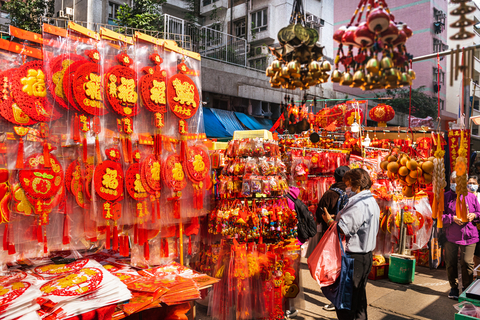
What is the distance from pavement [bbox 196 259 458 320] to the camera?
13.2ft

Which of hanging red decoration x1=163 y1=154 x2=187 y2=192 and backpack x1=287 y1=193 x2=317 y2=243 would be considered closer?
hanging red decoration x1=163 y1=154 x2=187 y2=192

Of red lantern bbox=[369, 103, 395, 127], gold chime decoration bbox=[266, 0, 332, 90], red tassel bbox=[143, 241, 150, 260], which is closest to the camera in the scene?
gold chime decoration bbox=[266, 0, 332, 90]

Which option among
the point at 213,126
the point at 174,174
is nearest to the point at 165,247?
the point at 174,174

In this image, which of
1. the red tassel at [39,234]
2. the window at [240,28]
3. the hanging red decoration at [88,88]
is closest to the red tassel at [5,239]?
the red tassel at [39,234]

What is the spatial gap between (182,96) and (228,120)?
25.2 feet

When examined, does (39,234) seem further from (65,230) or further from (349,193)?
(349,193)

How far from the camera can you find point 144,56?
2.92 metres

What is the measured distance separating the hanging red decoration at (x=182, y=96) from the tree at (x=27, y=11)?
28.4ft

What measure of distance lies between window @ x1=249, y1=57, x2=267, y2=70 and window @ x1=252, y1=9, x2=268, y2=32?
1848 millimetres

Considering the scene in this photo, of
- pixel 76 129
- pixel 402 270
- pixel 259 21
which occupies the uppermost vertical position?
pixel 259 21

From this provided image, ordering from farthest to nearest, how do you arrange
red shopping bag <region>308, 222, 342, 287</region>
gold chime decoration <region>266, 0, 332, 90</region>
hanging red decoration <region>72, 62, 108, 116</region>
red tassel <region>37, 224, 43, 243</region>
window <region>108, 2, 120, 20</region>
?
window <region>108, 2, 120, 20</region>
red shopping bag <region>308, 222, 342, 287</region>
hanging red decoration <region>72, 62, 108, 116</region>
red tassel <region>37, 224, 43, 243</region>
gold chime decoration <region>266, 0, 332, 90</region>

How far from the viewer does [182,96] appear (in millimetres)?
3035

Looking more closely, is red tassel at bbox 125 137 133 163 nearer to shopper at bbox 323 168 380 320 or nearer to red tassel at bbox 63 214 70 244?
red tassel at bbox 63 214 70 244

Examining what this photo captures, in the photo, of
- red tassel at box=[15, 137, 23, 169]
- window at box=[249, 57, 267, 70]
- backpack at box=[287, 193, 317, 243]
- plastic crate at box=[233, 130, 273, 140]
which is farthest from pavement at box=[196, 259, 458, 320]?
window at box=[249, 57, 267, 70]
